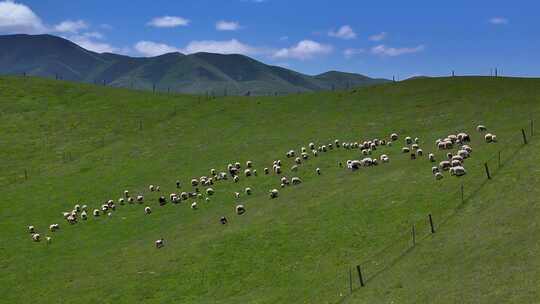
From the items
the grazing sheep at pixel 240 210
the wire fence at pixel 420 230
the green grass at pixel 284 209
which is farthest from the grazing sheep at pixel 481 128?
the grazing sheep at pixel 240 210

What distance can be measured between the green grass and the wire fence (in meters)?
0.25

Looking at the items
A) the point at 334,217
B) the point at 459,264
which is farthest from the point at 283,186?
the point at 459,264

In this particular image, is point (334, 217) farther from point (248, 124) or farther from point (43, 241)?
point (248, 124)

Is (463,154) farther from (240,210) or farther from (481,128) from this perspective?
(240,210)

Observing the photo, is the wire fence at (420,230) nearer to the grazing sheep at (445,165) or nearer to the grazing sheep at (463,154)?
the grazing sheep at (445,165)

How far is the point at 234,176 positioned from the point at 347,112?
3369cm

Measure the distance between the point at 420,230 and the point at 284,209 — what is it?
51.4 ft

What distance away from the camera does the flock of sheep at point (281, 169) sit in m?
57.6

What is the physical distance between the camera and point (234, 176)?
234 feet

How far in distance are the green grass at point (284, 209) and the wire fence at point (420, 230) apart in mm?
253

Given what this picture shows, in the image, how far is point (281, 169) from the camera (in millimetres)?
71125

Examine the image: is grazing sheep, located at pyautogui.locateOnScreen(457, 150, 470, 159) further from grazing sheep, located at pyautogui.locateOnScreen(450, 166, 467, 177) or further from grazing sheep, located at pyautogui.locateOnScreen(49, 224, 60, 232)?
grazing sheep, located at pyautogui.locateOnScreen(49, 224, 60, 232)

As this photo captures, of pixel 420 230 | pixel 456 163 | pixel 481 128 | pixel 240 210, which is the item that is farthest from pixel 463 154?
pixel 240 210

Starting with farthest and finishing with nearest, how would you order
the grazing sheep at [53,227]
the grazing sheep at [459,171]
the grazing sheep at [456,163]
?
the grazing sheep at [53,227], the grazing sheep at [456,163], the grazing sheep at [459,171]
